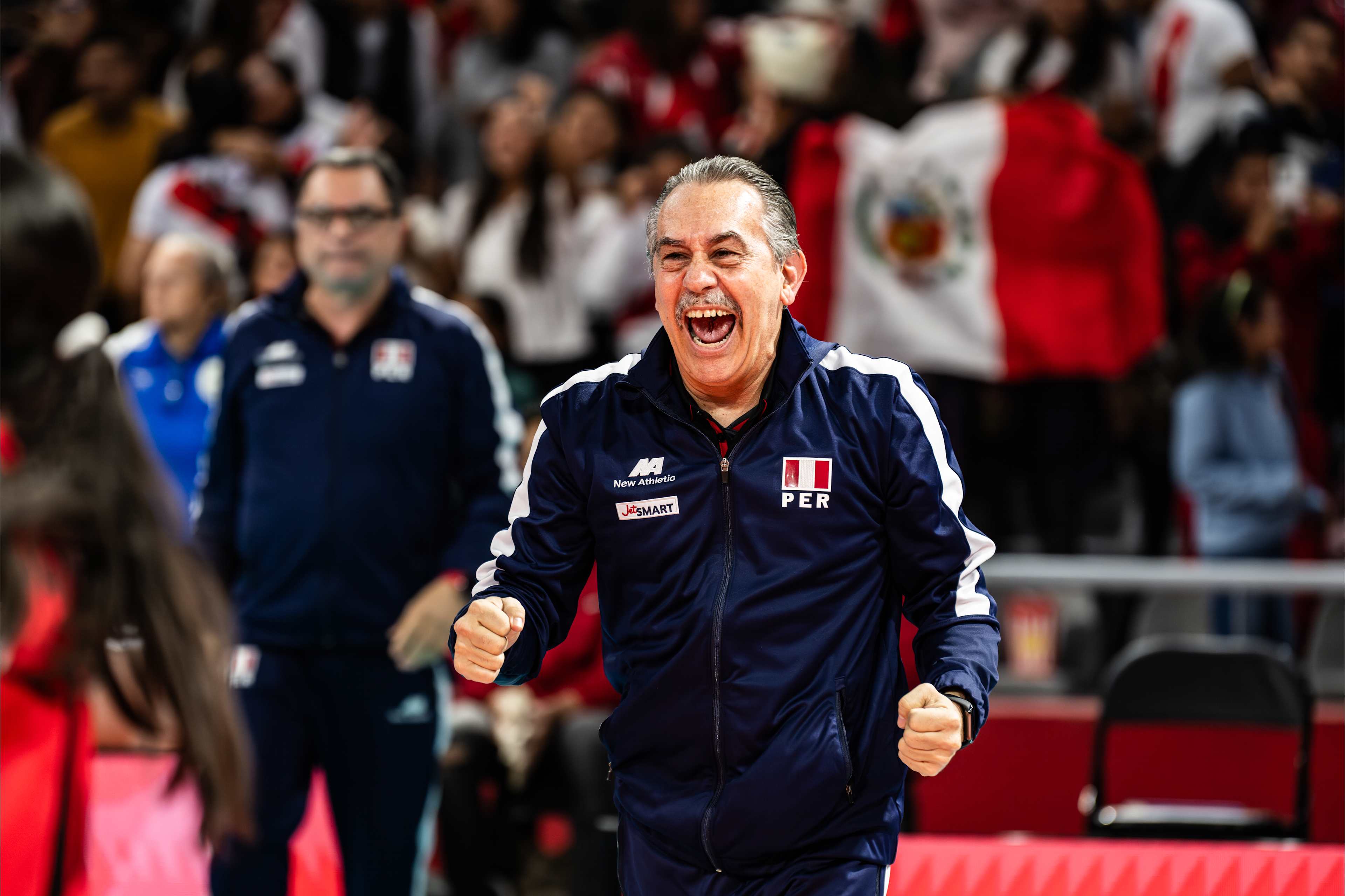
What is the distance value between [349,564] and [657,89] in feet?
19.2

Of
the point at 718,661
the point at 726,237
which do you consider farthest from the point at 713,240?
the point at 718,661

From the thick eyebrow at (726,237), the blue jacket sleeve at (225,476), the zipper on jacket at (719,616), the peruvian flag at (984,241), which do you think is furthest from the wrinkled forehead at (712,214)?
the peruvian flag at (984,241)

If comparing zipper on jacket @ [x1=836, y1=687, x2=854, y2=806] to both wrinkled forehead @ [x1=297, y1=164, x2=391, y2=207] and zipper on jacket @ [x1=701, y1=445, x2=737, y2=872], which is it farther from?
wrinkled forehead @ [x1=297, y1=164, x2=391, y2=207]

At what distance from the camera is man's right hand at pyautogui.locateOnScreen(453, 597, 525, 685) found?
3074 millimetres

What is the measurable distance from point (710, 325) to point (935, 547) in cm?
61

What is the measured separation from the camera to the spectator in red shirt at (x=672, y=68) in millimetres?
9938

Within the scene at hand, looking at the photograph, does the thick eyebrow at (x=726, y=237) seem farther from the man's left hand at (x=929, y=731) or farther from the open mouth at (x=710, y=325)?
the man's left hand at (x=929, y=731)

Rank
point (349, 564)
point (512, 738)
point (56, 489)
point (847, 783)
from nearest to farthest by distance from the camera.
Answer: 1. point (56, 489)
2. point (847, 783)
3. point (349, 564)
4. point (512, 738)

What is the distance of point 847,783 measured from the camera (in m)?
3.15

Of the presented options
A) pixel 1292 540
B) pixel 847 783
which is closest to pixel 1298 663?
pixel 1292 540

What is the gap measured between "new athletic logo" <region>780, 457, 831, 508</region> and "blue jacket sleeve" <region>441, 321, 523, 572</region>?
5.98ft

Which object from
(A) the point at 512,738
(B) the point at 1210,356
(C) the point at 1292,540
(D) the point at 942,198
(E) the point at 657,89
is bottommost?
(A) the point at 512,738

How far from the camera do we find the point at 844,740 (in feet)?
10.4

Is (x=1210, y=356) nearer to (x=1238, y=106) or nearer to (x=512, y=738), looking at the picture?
(x=1238, y=106)
